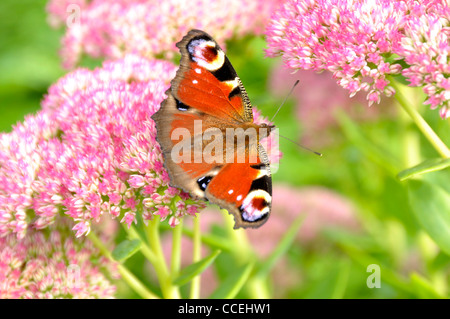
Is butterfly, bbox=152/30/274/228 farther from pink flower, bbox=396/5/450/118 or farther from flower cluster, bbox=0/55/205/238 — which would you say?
pink flower, bbox=396/5/450/118

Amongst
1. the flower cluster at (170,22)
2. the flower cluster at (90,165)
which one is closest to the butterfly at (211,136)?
the flower cluster at (90,165)

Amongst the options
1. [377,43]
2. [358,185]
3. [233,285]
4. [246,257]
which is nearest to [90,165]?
[233,285]

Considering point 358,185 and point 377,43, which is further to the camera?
point 358,185

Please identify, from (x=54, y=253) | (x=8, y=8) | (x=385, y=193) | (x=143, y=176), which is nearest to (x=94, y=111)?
(x=143, y=176)

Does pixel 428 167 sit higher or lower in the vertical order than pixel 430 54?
lower

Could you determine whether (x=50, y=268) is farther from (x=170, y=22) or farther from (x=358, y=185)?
(x=358, y=185)

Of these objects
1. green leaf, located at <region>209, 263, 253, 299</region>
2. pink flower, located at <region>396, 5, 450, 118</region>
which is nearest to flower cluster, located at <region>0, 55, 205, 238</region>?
green leaf, located at <region>209, 263, 253, 299</region>
